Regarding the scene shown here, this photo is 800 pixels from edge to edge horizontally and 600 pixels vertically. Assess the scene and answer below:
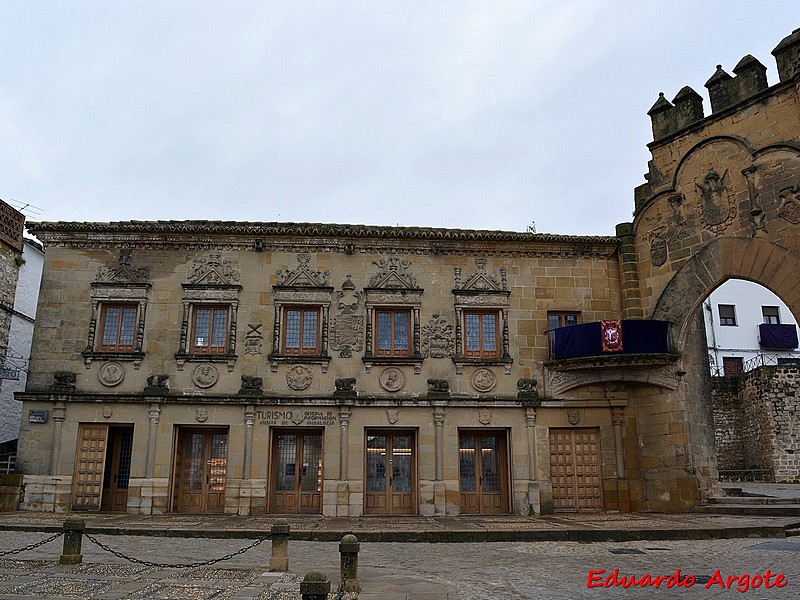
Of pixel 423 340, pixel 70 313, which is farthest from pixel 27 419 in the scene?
pixel 423 340

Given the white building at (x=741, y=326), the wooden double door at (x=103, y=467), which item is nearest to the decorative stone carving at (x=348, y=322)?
the wooden double door at (x=103, y=467)

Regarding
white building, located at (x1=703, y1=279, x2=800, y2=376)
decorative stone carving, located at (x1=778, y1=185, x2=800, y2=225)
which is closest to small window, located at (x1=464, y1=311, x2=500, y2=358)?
decorative stone carving, located at (x1=778, y1=185, x2=800, y2=225)

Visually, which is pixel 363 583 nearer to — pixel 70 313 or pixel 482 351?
pixel 482 351

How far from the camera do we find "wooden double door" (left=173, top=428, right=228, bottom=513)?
16.3 metres

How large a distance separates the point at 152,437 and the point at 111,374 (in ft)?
6.36

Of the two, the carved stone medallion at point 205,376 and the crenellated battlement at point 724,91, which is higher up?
the crenellated battlement at point 724,91

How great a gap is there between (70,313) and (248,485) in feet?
21.0

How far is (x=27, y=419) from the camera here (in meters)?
16.1

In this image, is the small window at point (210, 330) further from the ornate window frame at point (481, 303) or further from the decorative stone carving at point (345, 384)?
the ornate window frame at point (481, 303)

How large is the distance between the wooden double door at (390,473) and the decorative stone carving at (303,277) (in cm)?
415

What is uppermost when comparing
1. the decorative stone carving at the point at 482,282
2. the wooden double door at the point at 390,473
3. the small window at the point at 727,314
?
the small window at the point at 727,314

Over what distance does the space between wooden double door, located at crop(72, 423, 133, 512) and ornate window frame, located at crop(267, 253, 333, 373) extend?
4381mm

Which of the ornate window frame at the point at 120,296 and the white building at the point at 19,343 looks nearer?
the ornate window frame at the point at 120,296

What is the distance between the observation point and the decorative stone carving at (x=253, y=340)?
1666cm
